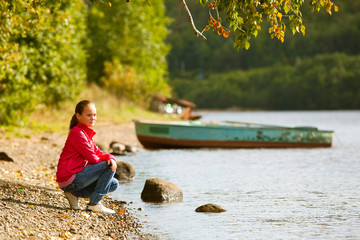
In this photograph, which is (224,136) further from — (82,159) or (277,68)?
(277,68)

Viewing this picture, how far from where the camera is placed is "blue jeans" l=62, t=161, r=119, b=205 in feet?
25.7

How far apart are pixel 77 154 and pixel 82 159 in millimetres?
102

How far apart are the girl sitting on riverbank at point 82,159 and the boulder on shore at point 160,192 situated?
9.64ft

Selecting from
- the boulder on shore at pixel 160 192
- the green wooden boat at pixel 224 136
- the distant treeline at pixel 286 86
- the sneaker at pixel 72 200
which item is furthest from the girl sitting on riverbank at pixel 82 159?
the distant treeline at pixel 286 86

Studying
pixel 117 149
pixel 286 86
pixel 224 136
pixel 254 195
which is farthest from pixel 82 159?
pixel 286 86

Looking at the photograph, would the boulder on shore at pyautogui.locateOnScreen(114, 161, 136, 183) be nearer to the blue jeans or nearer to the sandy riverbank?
the sandy riverbank

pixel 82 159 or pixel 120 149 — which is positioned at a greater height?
pixel 82 159

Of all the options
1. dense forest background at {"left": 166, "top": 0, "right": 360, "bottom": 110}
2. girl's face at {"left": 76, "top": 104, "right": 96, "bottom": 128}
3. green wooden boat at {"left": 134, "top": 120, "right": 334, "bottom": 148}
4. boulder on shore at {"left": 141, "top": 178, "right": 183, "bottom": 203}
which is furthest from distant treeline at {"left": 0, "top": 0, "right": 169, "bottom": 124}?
dense forest background at {"left": 166, "top": 0, "right": 360, "bottom": 110}

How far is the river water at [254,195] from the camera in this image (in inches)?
333

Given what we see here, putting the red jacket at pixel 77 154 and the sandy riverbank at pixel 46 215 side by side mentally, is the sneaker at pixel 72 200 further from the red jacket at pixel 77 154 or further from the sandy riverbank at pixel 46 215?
the red jacket at pixel 77 154

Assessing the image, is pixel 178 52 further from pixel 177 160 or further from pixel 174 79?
pixel 177 160

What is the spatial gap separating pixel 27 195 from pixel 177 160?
10.1 m

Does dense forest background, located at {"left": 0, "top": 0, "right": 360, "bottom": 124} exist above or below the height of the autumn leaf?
above

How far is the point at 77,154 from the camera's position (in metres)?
7.79
